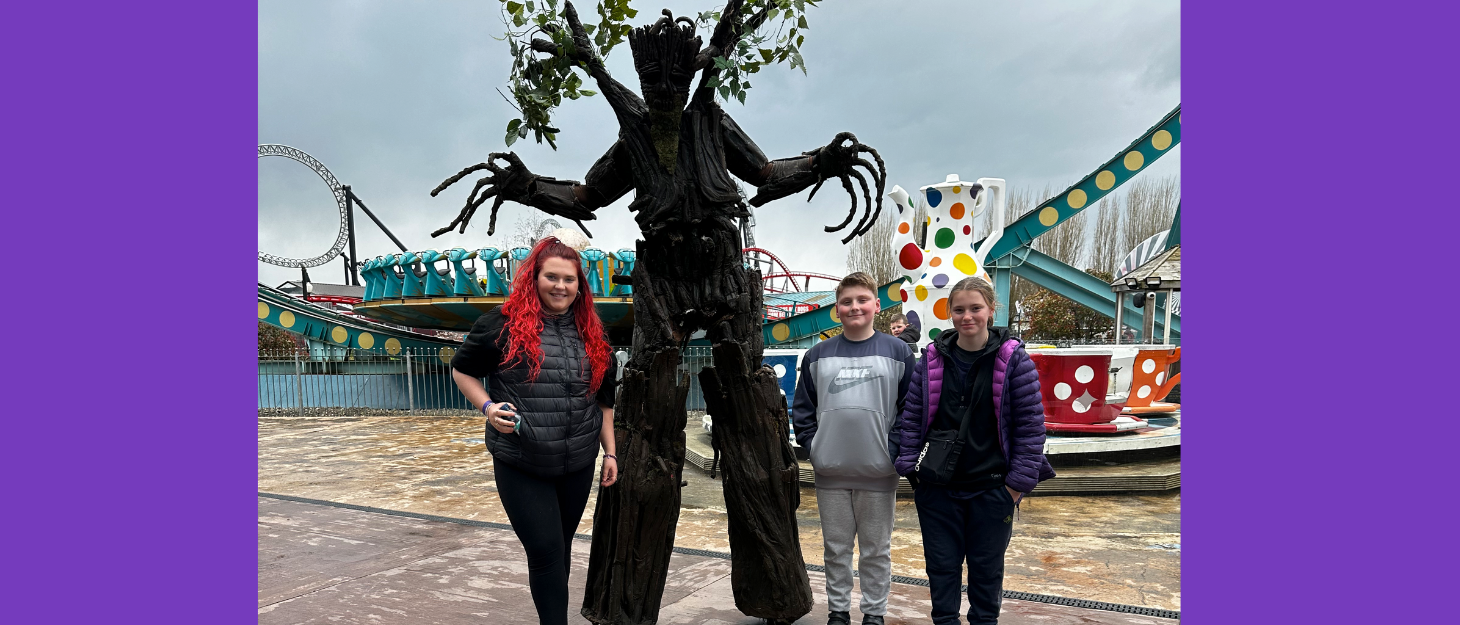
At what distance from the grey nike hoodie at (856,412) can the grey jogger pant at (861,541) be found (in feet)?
0.17

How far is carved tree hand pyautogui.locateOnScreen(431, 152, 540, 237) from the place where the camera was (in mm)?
3029

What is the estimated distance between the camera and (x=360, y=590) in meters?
3.86

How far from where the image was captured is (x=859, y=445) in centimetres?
305

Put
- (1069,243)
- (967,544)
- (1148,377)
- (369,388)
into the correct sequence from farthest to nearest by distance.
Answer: (1069,243) → (369,388) → (1148,377) → (967,544)

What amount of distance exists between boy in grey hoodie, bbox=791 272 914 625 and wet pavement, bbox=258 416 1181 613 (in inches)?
27.7

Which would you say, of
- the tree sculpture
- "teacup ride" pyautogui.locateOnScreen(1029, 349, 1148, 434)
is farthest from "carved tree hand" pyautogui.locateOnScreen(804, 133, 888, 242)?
"teacup ride" pyautogui.locateOnScreen(1029, 349, 1148, 434)

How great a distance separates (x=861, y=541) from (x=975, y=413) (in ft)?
2.26

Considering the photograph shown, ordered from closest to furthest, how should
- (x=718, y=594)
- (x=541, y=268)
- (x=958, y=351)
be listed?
(x=541, y=268) < (x=958, y=351) < (x=718, y=594)

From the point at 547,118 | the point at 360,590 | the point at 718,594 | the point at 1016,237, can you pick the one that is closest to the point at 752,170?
the point at 547,118

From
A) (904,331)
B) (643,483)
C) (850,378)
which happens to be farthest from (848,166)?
(904,331)

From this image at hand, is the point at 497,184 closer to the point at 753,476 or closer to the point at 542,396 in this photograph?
the point at 542,396

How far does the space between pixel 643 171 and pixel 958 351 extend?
139 centimetres

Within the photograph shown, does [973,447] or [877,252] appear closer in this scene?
[973,447]

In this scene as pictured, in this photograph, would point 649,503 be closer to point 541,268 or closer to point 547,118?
point 541,268
